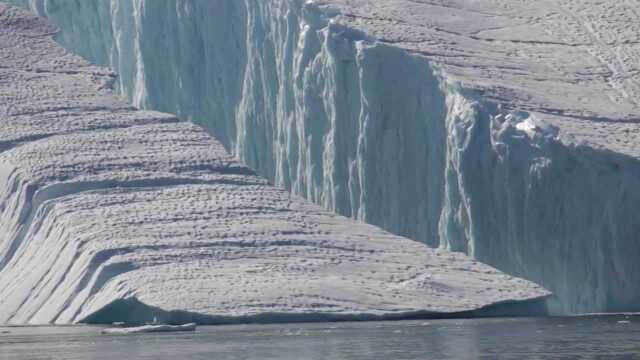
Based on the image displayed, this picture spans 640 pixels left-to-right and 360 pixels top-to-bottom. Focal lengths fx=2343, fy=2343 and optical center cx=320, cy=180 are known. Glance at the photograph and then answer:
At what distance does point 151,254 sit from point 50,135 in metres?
5.38

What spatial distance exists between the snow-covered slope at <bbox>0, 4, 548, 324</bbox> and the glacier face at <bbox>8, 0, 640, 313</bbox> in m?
1.17

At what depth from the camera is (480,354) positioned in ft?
106

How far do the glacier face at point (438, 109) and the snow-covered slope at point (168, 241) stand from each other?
3.85ft

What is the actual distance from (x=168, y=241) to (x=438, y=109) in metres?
5.82

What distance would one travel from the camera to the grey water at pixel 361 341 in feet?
107

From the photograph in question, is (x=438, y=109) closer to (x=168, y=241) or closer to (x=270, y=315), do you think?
(x=168, y=241)

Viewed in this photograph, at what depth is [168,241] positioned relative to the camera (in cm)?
4009

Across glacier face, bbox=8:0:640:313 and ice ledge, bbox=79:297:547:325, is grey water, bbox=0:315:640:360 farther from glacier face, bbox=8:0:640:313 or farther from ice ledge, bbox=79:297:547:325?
glacier face, bbox=8:0:640:313

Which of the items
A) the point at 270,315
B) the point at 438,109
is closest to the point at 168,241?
the point at 270,315

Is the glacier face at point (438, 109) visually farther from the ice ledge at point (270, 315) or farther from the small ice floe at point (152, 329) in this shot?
the small ice floe at point (152, 329)

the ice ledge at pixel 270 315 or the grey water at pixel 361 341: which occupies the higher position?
the ice ledge at pixel 270 315

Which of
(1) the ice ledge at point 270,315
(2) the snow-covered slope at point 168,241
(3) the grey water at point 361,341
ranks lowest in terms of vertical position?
(3) the grey water at point 361,341

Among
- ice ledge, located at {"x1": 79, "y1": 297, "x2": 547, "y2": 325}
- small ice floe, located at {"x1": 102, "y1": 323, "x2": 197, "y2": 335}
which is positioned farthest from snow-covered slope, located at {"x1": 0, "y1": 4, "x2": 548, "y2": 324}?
small ice floe, located at {"x1": 102, "y1": 323, "x2": 197, "y2": 335}

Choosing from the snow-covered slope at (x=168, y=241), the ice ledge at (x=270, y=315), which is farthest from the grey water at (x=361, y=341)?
the snow-covered slope at (x=168, y=241)
